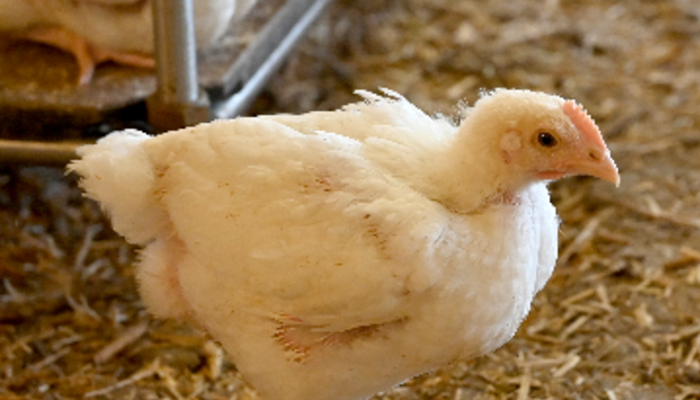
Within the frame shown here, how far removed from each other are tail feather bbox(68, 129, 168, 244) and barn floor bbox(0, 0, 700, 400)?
0.49 meters

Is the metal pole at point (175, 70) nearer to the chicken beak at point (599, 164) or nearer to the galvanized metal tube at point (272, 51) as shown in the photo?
the galvanized metal tube at point (272, 51)

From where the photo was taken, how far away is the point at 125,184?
1.50 metres

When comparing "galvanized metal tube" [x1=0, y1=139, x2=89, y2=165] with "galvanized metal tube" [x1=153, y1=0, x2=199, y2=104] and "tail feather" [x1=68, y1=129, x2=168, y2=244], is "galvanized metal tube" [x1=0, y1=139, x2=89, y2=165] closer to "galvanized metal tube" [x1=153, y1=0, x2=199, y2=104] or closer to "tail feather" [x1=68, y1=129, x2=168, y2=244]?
"galvanized metal tube" [x1=153, y1=0, x2=199, y2=104]

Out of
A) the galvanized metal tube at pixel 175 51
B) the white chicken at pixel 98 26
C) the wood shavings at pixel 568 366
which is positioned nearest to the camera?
the galvanized metal tube at pixel 175 51

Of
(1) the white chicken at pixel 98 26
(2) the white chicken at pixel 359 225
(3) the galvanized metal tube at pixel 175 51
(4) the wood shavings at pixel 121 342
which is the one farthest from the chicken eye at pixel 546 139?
(4) the wood shavings at pixel 121 342

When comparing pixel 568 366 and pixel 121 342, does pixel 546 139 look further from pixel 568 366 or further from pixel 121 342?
pixel 121 342

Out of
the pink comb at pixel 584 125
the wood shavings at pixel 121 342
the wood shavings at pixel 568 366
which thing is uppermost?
the pink comb at pixel 584 125

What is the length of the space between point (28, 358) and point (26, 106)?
58cm

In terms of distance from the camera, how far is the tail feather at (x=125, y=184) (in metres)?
1.50

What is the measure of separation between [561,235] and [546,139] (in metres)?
1.05

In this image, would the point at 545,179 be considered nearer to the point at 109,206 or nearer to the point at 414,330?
the point at 414,330

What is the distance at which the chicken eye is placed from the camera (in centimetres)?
132

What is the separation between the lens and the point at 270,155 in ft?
4.67

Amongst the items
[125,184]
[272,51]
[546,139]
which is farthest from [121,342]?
[546,139]
